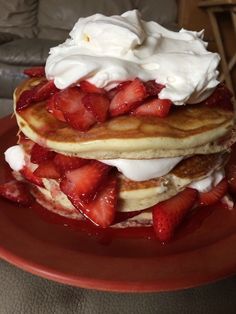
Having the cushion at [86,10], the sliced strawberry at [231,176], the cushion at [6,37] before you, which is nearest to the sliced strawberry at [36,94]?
the sliced strawberry at [231,176]

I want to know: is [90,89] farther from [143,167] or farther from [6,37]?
[6,37]

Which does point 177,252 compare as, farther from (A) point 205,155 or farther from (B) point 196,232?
(A) point 205,155

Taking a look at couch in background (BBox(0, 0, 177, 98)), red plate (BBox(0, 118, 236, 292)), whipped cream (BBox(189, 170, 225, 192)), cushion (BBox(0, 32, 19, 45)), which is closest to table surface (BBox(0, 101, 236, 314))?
red plate (BBox(0, 118, 236, 292))

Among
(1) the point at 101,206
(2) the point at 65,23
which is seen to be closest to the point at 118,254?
(1) the point at 101,206

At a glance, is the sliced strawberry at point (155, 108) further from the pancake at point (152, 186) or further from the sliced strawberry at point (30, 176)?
the sliced strawberry at point (30, 176)

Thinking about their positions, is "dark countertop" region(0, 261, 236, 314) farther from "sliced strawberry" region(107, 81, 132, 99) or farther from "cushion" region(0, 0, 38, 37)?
"cushion" region(0, 0, 38, 37)

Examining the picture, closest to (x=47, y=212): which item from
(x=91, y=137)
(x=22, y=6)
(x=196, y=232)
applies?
(x=91, y=137)
